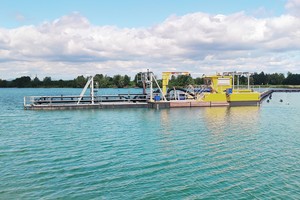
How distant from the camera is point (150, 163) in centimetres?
1397

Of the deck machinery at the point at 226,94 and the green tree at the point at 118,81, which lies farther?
the green tree at the point at 118,81

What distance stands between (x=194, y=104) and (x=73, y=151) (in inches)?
1089

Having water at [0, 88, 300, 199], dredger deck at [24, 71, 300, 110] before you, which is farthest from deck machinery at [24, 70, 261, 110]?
water at [0, 88, 300, 199]

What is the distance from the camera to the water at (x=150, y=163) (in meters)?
10.7

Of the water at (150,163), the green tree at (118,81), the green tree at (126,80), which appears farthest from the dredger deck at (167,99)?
the green tree at (126,80)

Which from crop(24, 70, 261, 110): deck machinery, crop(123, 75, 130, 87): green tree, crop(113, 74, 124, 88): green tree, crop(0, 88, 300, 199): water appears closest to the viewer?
crop(0, 88, 300, 199): water

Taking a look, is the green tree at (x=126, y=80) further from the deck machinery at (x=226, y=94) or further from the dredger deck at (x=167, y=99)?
the deck machinery at (x=226, y=94)

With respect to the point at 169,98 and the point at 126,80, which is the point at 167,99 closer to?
the point at 169,98

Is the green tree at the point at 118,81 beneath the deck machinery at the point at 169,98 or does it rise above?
above

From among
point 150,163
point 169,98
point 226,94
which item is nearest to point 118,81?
point 169,98

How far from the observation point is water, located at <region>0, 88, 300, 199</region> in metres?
10.7

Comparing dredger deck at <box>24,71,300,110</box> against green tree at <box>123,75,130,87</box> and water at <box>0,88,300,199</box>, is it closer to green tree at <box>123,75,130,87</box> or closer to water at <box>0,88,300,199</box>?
water at <box>0,88,300,199</box>

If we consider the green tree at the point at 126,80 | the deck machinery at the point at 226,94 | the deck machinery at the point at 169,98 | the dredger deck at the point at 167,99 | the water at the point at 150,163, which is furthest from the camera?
the green tree at the point at 126,80

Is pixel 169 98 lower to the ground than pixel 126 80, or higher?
lower
